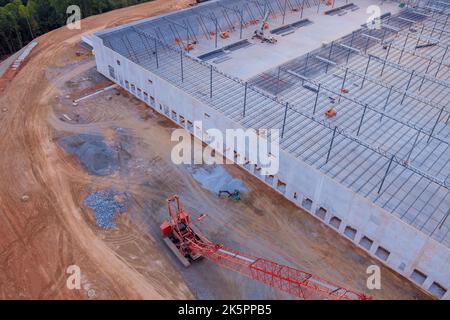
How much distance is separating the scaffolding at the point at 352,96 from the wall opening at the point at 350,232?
3653 mm

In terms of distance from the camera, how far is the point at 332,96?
39844mm

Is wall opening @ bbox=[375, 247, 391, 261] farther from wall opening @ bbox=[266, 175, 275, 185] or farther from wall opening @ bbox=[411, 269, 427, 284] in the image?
wall opening @ bbox=[266, 175, 275, 185]

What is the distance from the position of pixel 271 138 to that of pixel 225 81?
1095 cm

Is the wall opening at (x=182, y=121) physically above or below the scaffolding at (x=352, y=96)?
below

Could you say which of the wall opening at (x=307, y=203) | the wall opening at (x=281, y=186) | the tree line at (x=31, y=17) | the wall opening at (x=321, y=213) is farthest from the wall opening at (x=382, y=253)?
the tree line at (x=31, y=17)

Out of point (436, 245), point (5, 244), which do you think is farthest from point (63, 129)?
point (436, 245)

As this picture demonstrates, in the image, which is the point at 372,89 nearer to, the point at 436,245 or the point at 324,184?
the point at 324,184

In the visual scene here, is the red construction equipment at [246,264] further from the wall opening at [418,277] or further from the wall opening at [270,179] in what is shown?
the wall opening at [270,179]

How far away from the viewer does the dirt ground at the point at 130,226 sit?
1080 inches

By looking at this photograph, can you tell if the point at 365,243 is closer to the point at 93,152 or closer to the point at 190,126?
the point at 190,126

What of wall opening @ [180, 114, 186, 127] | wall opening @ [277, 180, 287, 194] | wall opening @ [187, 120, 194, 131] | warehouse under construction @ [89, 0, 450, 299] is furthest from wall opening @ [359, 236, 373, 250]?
wall opening @ [180, 114, 186, 127]

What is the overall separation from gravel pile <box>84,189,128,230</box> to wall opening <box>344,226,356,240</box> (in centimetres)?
1851

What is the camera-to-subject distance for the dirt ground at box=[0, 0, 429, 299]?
90.0ft

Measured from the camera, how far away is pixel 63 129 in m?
41.5
